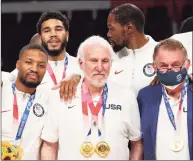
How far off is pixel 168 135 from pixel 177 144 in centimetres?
8

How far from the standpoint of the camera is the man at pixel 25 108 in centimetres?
277

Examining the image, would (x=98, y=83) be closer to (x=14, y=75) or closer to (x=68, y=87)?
(x=68, y=87)

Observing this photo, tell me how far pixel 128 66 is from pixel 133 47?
0.44 ft

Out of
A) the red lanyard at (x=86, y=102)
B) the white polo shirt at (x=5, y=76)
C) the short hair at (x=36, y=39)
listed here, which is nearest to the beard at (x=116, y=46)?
the red lanyard at (x=86, y=102)

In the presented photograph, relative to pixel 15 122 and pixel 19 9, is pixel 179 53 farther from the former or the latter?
pixel 19 9

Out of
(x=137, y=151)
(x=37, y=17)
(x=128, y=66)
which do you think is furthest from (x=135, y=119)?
(x=37, y=17)

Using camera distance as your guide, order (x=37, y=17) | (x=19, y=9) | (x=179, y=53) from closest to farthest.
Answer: (x=179, y=53) → (x=37, y=17) → (x=19, y=9)

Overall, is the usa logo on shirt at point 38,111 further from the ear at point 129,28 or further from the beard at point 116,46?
the ear at point 129,28

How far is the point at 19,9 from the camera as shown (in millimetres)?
3469

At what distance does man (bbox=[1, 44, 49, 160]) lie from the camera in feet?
9.09

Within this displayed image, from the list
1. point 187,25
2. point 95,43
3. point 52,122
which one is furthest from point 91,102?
point 187,25

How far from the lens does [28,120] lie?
2799 mm

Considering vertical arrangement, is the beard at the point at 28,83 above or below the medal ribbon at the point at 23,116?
above

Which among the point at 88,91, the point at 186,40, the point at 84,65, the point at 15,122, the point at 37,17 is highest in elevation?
the point at 37,17
